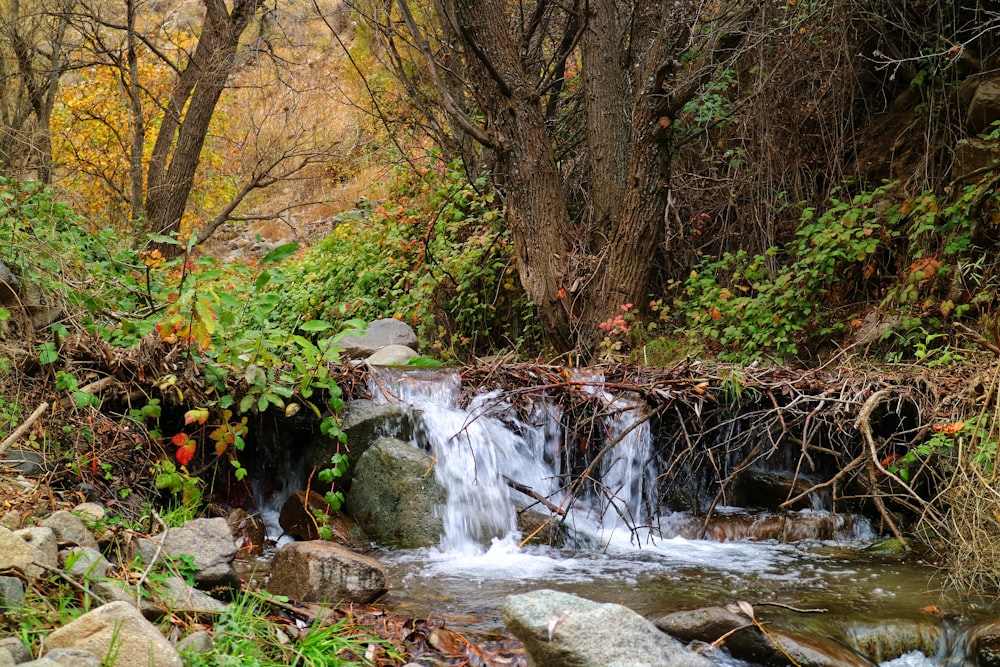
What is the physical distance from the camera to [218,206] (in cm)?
1805

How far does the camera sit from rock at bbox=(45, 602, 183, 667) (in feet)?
7.95

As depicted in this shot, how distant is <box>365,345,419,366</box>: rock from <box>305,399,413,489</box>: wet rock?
2.49 metres

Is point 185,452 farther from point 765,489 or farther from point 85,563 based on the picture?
Answer: point 765,489

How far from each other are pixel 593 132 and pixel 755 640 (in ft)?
19.9

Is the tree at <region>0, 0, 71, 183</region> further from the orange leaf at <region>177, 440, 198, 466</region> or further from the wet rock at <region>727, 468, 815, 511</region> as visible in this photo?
the wet rock at <region>727, 468, 815, 511</region>

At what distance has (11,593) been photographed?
2678mm

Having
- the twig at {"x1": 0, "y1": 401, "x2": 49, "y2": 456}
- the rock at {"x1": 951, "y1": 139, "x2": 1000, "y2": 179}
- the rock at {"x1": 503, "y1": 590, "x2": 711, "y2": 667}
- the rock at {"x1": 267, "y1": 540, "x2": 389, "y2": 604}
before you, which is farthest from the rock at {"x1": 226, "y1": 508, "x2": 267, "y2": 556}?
the rock at {"x1": 951, "y1": 139, "x2": 1000, "y2": 179}

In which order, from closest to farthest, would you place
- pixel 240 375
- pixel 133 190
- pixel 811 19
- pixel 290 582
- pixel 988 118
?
pixel 290 582
pixel 240 375
pixel 988 118
pixel 811 19
pixel 133 190

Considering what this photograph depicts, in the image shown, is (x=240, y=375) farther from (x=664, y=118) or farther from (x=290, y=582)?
(x=664, y=118)

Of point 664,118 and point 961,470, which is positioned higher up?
point 664,118

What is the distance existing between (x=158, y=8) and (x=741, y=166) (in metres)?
11.1

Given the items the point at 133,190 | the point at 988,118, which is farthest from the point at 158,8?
the point at 988,118

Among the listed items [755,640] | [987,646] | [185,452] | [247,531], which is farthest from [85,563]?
[987,646]

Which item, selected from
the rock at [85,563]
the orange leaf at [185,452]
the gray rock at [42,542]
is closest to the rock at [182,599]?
the rock at [85,563]
